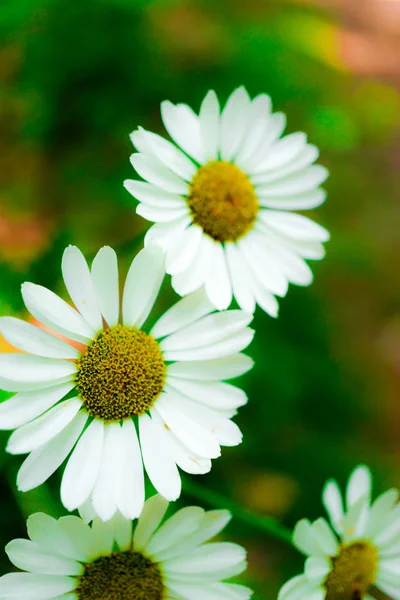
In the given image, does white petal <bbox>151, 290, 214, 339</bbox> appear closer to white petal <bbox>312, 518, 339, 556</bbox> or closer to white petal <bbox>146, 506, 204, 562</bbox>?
white petal <bbox>146, 506, 204, 562</bbox>

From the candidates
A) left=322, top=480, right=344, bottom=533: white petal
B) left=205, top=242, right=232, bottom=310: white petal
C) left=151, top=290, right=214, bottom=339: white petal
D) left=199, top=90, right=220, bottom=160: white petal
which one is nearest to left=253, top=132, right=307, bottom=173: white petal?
left=199, top=90, right=220, bottom=160: white petal

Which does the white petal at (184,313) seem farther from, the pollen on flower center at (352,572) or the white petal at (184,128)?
the pollen on flower center at (352,572)

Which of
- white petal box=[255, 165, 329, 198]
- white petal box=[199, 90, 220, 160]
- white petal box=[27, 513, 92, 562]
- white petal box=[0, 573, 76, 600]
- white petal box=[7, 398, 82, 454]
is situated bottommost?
white petal box=[0, 573, 76, 600]

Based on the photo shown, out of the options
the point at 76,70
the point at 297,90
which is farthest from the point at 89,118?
the point at 297,90

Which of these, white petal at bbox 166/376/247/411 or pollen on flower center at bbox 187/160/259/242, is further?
pollen on flower center at bbox 187/160/259/242

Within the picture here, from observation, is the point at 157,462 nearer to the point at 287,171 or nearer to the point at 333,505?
the point at 333,505

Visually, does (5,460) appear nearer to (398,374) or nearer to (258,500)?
(258,500)

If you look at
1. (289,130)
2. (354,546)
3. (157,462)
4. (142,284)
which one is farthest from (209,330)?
(289,130)
